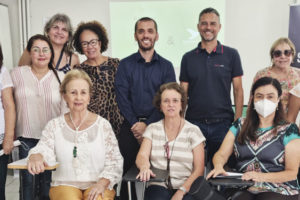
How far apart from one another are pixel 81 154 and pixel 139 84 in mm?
781

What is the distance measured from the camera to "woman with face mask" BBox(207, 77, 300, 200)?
1.86m

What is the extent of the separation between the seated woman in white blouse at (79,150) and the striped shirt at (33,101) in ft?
0.89

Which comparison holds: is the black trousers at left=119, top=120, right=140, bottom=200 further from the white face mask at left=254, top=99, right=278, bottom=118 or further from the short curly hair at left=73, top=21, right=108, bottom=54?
the white face mask at left=254, top=99, right=278, bottom=118

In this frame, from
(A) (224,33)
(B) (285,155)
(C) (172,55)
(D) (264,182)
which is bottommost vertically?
Answer: (D) (264,182)

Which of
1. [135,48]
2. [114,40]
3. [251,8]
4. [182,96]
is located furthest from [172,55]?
[182,96]

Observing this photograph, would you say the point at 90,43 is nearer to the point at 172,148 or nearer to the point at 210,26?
the point at 210,26

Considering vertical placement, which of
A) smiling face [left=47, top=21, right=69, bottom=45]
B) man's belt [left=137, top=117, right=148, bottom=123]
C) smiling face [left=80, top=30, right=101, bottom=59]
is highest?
smiling face [left=47, top=21, right=69, bottom=45]

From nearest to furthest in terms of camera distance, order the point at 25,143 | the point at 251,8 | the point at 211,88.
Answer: the point at 25,143 < the point at 211,88 < the point at 251,8

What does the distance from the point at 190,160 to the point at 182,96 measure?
1.55 feet

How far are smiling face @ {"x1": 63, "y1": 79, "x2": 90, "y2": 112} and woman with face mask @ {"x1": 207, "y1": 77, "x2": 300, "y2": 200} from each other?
38.5 inches

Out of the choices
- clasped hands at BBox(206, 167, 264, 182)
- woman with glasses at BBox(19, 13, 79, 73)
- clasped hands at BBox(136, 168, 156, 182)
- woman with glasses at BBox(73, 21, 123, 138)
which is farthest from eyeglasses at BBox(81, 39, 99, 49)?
clasped hands at BBox(206, 167, 264, 182)

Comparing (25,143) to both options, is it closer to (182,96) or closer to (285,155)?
(182,96)

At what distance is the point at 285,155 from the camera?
1.92m

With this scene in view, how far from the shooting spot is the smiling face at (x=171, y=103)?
2.13m
